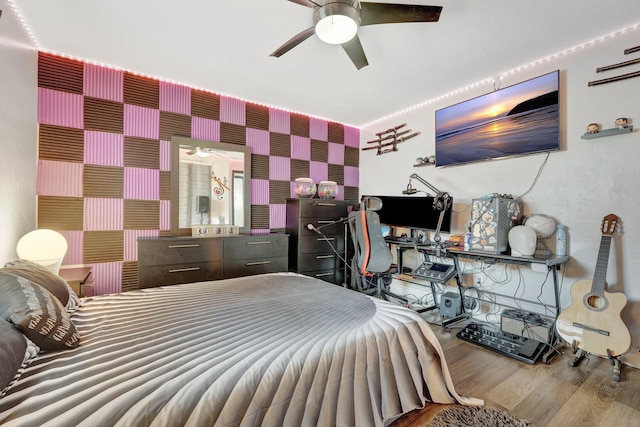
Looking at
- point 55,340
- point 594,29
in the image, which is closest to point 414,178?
point 594,29

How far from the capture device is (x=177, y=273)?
278 centimetres

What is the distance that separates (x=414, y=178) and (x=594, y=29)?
1.96 m

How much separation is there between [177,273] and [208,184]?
3.49 feet

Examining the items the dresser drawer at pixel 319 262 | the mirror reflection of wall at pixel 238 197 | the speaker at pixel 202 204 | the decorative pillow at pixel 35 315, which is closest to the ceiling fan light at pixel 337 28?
the decorative pillow at pixel 35 315

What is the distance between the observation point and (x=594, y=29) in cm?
213

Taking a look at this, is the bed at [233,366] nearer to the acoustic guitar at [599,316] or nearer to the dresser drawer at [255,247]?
the acoustic guitar at [599,316]

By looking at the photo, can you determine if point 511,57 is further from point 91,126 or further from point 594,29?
point 91,126

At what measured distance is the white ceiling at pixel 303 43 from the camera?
194cm

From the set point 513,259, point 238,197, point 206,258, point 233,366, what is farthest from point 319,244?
point 233,366

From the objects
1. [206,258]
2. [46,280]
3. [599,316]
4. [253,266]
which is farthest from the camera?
[253,266]

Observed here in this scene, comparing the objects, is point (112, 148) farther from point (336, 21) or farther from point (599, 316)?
point (599, 316)

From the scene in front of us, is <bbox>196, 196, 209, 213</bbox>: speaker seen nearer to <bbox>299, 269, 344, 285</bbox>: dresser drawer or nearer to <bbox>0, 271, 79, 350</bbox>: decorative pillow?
<bbox>299, 269, 344, 285</bbox>: dresser drawer

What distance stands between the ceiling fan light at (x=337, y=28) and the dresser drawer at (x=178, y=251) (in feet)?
7.11

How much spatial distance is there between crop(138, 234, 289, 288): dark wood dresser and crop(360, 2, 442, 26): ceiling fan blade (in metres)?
2.33
